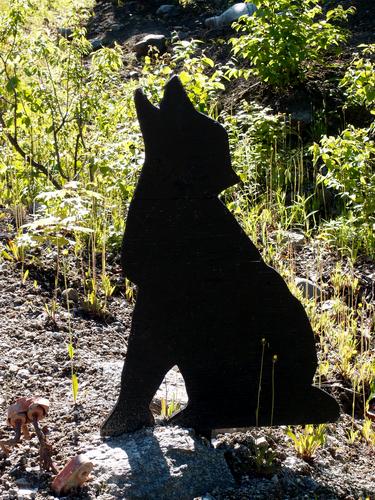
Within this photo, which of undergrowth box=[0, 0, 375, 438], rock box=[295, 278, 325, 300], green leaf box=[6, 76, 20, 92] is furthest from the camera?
green leaf box=[6, 76, 20, 92]

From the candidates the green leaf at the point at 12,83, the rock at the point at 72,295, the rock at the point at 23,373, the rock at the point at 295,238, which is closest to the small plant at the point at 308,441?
the rock at the point at 23,373

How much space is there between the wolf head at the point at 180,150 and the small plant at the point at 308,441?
39.1 inches

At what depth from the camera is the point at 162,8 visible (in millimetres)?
10945

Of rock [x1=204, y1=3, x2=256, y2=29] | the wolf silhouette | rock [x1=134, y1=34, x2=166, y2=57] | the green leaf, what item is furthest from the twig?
rock [x1=204, y1=3, x2=256, y2=29]

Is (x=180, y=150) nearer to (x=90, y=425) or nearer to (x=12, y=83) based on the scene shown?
(x=90, y=425)

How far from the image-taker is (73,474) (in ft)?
8.73

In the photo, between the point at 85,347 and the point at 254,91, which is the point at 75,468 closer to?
the point at 85,347

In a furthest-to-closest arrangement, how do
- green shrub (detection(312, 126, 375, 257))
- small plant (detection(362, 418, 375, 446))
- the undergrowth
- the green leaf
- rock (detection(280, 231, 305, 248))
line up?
the green leaf < rock (detection(280, 231, 305, 248)) < green shrub (detection(312, 126, 375, 257)) < the undergrowth < small plant (detection(362, 418, 375, 446))

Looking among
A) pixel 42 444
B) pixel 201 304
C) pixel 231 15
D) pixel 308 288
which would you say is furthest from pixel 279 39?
pixel 42 444

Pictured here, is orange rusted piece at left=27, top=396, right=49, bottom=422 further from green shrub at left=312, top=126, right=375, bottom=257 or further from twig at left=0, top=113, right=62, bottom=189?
twig at left=0, top=113, right=62, bottom=189

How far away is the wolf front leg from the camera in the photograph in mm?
2990

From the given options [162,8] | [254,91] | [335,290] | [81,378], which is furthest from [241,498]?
[162,8]

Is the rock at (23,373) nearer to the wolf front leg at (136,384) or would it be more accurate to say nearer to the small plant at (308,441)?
the wolf front leg at (136,384)

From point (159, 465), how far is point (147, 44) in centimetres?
740
